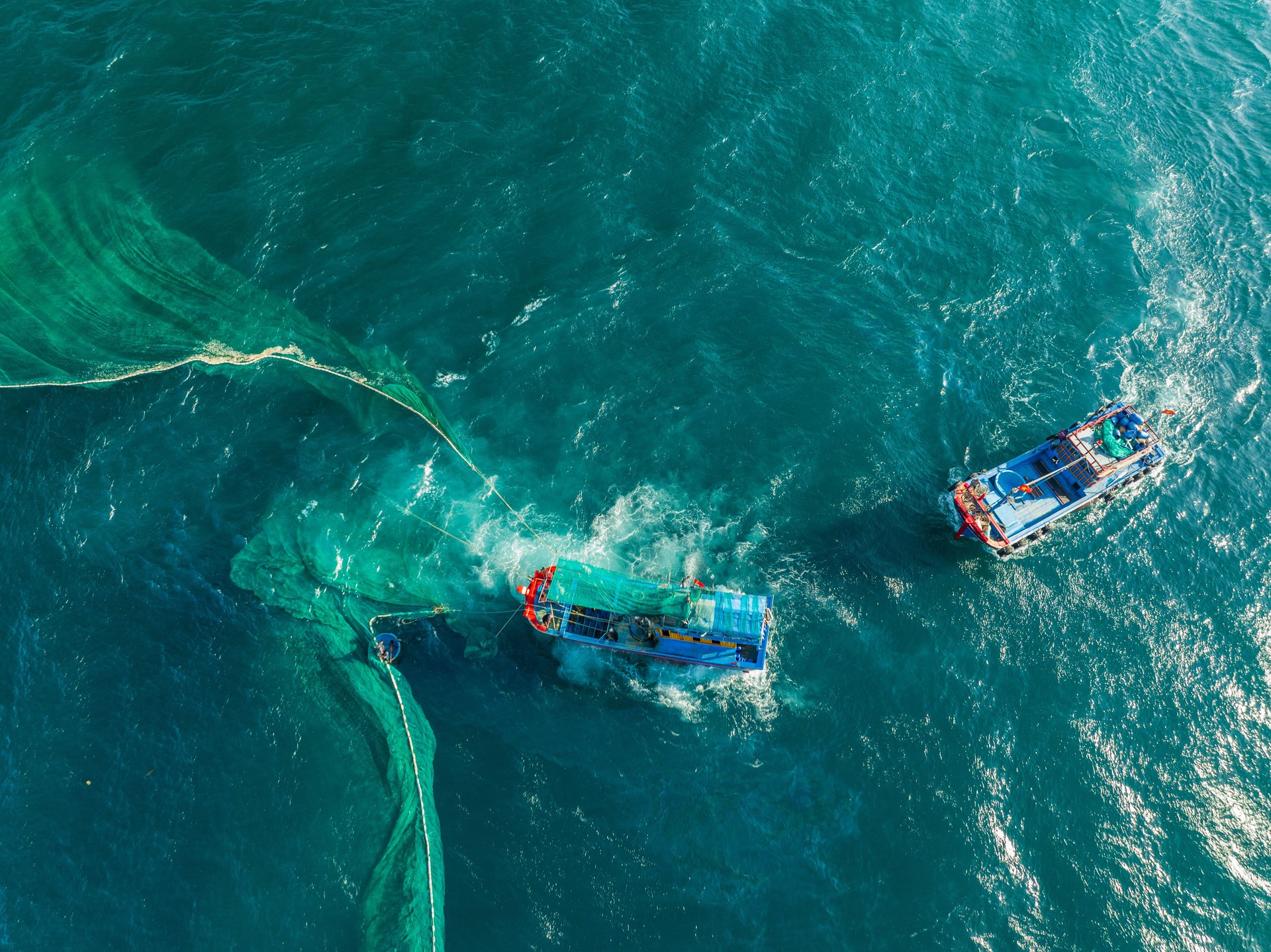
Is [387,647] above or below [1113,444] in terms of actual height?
below

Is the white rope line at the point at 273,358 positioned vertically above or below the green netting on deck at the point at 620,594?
above

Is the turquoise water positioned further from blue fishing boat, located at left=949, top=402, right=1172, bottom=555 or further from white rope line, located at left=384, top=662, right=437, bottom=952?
blue fishing boat, located at left=949, top=402, right=1172, bottom=555

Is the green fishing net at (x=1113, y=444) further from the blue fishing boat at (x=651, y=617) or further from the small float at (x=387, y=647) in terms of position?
the small float at (x=387, y=647)

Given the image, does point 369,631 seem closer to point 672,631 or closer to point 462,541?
point 462,541

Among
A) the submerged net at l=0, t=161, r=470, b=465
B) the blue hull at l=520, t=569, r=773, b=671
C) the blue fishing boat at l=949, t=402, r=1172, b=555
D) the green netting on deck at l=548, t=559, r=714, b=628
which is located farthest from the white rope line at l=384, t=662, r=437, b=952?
the blue fishing boat at l=949, t=402, r=1172, b=555

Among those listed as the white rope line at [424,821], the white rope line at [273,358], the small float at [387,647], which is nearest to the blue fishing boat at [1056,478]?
the white rope line at [273,358]

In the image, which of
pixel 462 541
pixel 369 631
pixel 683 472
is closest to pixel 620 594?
pixel 683 472

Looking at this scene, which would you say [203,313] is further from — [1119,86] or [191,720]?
[1119,86]
